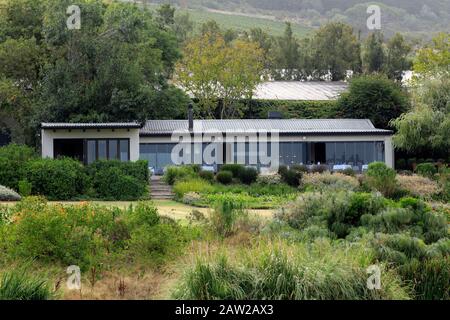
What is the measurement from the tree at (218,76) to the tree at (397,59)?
14917 millimetres

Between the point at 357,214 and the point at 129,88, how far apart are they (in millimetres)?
27688

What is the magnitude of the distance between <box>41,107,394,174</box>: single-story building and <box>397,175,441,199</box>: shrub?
9122mm

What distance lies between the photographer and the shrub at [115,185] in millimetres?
34031

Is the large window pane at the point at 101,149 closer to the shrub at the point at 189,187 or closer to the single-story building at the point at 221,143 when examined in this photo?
the single-story building at the point at 221,143

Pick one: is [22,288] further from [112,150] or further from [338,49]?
[338,49]

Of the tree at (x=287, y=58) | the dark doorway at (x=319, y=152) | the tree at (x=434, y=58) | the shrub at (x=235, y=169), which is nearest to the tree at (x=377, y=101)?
the tree at (x=434, y=58)

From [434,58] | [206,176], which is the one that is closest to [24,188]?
[206,176]

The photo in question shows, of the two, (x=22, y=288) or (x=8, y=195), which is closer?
(x=22, y=288)

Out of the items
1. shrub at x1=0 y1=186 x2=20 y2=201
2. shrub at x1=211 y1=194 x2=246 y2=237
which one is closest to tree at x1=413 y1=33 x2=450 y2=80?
shrub at x1=0 y1=186 x2=20 y2=201

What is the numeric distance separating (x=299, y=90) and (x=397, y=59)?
868 cm

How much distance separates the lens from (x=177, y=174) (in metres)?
38.0

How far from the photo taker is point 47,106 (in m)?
44.4

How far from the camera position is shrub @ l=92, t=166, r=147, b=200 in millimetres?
34031

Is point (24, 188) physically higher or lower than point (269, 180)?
higher
